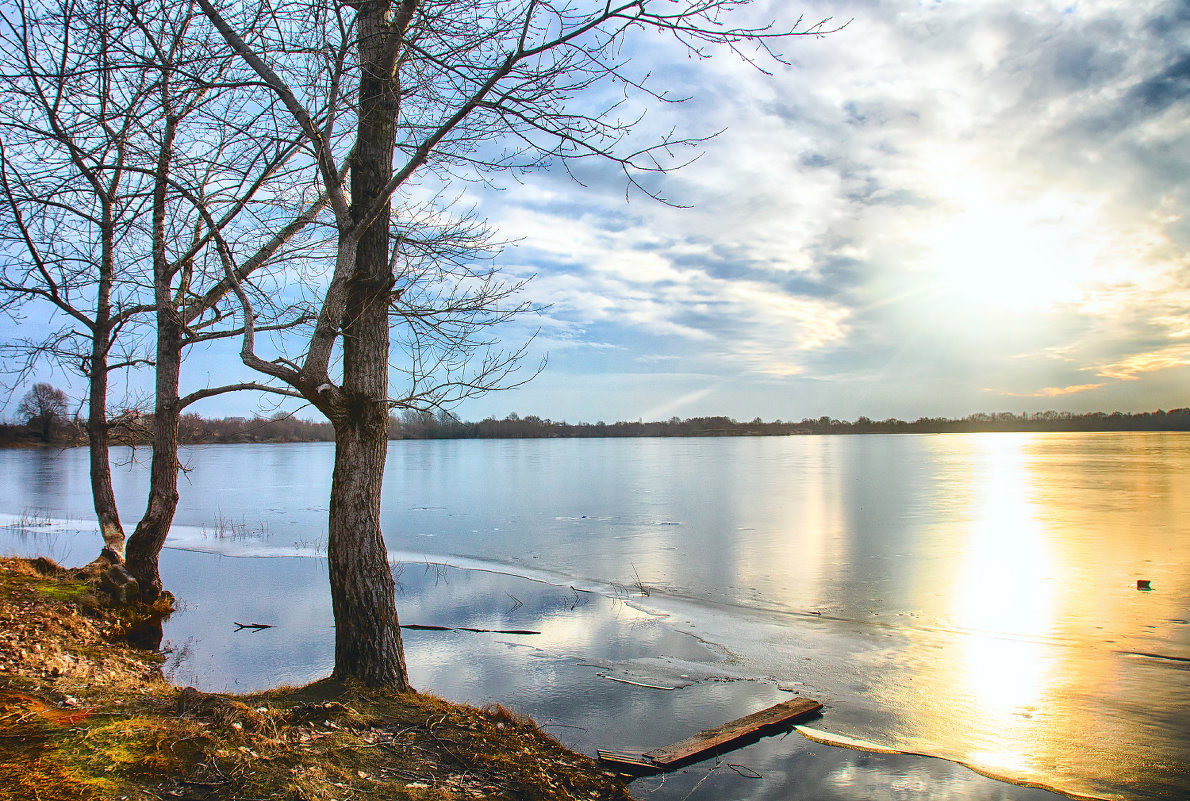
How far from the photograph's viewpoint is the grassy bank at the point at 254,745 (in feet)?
12.6

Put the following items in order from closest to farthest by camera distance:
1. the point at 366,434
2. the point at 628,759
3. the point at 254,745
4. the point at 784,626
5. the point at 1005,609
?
the point at 254,745, the point at 628,759, the point at 366,434, the point at 784,626, the point at 1005,609

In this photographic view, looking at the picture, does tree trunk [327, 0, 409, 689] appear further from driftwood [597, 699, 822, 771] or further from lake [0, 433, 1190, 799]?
driftwood [597, 699, 822, 771]

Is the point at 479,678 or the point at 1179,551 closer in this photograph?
the point at 479,678

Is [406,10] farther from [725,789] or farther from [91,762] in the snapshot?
[725,789]

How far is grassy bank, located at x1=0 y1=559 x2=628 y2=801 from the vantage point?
385cm

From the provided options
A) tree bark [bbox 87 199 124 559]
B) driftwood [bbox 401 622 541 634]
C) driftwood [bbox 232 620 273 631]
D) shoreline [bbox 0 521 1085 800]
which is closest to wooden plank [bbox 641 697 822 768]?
shoreline [bbox 0 521 1085 800]

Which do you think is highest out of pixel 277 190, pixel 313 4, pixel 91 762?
pixel 313 4

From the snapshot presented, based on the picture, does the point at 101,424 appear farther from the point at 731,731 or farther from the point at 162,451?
the point at 731,731

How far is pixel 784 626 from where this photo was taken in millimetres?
11344

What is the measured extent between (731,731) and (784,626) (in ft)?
17.2

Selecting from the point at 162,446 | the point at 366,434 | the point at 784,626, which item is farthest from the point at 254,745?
the point at 784,626

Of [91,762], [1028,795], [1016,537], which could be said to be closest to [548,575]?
[1028,795]

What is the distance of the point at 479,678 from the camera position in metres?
8.38

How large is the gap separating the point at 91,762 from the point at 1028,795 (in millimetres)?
6767
